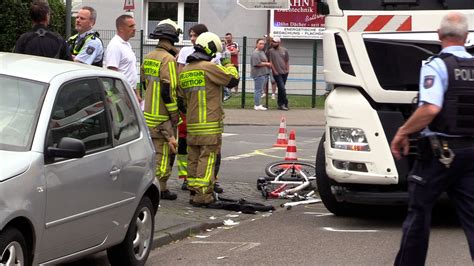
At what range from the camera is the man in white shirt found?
33.6 ft

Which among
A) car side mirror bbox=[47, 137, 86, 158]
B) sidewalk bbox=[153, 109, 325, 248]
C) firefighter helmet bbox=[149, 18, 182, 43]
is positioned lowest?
sidewalk bbox=[153, 109, 325, 248]

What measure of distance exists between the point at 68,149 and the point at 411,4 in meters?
4.14

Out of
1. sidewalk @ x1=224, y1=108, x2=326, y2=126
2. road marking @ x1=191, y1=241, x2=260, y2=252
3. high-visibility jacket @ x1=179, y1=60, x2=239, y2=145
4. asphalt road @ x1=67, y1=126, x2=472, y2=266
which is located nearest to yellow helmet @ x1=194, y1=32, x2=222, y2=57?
high-visibility jacket @ x1=179, y1=60, x2=239, y2=145

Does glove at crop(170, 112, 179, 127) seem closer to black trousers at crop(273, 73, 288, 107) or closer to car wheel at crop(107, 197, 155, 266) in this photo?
car wheel at crop(107, 197, 155, 266)

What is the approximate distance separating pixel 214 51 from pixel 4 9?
12.9 m

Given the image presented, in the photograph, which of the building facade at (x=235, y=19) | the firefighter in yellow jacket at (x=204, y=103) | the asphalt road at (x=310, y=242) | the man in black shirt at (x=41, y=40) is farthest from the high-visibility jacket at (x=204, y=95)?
the building facade at (x=235, y=19)

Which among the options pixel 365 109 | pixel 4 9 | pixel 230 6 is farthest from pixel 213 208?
pixel 230 6

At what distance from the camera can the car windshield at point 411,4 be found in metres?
8.57

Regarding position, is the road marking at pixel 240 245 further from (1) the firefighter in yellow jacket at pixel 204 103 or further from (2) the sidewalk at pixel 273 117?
(2) the sidewalk at pixel 273 117

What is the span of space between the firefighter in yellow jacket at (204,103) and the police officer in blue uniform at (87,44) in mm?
1071

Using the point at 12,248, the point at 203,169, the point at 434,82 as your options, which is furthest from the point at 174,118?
the point at 12,248

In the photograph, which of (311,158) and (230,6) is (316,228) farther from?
(230,6)

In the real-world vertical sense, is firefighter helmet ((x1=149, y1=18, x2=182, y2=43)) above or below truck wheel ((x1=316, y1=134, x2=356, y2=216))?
above

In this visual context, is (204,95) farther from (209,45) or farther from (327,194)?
(327,194)
